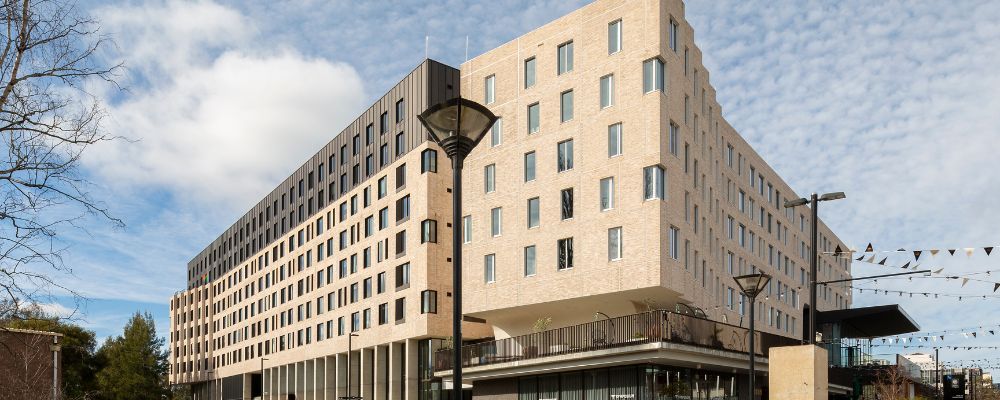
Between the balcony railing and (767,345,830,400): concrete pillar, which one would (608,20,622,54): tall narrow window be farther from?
(767,345,830,400): concrete pillar

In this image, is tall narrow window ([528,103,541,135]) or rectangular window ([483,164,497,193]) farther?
rectangular window ([483,164,497,193])

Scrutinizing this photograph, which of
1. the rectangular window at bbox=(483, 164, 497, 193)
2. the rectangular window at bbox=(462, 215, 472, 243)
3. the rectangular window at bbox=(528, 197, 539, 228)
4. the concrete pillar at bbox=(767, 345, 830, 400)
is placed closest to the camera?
the concrete pillar at bbox=(767, 345, 830, 400)

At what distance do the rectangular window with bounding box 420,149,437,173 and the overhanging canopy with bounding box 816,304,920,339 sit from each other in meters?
30.6

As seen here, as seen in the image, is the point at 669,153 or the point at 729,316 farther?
the point at 729,316

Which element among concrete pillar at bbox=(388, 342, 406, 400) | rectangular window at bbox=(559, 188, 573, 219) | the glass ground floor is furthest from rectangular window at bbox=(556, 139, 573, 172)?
concrete pillar at bbox=(388, 342, 406, 400)

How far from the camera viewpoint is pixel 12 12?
9.59 meters

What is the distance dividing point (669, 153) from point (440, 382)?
22.9 metres

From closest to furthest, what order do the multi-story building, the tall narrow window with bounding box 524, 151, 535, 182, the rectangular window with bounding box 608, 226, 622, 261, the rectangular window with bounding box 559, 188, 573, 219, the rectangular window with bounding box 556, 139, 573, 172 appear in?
the multi-story building, the rectangular window with bounding box 608, 226, 622, 261, the rectangular window with bounding box 559, 188, 573, 219, the rectangular window with bounding box 556, 139, 573, 172, the tall narrow window with bounding box 524, 151, 535, 182

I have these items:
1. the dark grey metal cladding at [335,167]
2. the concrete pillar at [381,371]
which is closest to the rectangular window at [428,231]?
the dark grey metal cladding at [335,167]

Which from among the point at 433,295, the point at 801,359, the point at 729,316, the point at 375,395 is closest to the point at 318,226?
the point at 375,395

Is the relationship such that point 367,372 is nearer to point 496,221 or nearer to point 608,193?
point 496,221

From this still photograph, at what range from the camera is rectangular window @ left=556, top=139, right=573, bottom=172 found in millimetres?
42562

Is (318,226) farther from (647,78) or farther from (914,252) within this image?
(914,252)

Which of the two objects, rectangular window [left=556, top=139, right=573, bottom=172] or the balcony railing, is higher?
rectangular window [left=556, top=139, right=573, bottom=172]
